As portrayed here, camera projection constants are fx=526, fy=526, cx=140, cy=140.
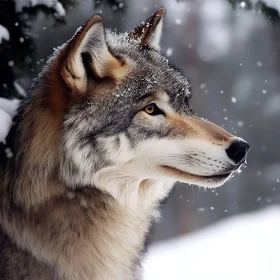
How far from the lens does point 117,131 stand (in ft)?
9.66

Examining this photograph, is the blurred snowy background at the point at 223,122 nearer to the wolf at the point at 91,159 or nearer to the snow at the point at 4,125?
the snow at the point at 4,125

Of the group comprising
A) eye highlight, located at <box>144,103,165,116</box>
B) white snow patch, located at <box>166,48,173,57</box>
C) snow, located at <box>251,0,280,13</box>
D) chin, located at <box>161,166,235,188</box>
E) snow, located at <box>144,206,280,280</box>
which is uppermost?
snow, located at <box>251,0,280,13</box>

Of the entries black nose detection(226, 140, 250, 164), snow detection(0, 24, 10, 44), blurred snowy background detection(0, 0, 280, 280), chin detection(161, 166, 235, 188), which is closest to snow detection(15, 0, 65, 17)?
snow detection(0, 24, 10, 44)

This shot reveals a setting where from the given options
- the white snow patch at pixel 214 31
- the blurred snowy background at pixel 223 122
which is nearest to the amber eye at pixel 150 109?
the blurred snowy background at pixel 223 122

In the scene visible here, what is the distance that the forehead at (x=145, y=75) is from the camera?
304 centimetres

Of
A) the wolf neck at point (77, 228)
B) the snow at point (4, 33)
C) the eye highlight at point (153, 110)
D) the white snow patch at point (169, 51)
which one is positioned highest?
the snow at point (4, 33)

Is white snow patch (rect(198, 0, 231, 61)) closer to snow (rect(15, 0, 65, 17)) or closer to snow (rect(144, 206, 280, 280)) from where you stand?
snow (rect(144, 206, 280, 280))

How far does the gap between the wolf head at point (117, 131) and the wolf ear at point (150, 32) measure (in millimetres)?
481

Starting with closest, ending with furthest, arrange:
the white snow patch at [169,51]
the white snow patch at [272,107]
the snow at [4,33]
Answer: the snow at [4,33] → the white snow patch at [169,51] → the white snow patch at [272,107]

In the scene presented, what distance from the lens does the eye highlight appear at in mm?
3016

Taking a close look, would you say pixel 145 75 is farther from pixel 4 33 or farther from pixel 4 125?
pixel 4 33

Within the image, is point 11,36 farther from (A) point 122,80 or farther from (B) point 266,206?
(B) point 266,206

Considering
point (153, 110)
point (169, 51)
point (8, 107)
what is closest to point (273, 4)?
point (153, 110)

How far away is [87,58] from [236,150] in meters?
0.98
